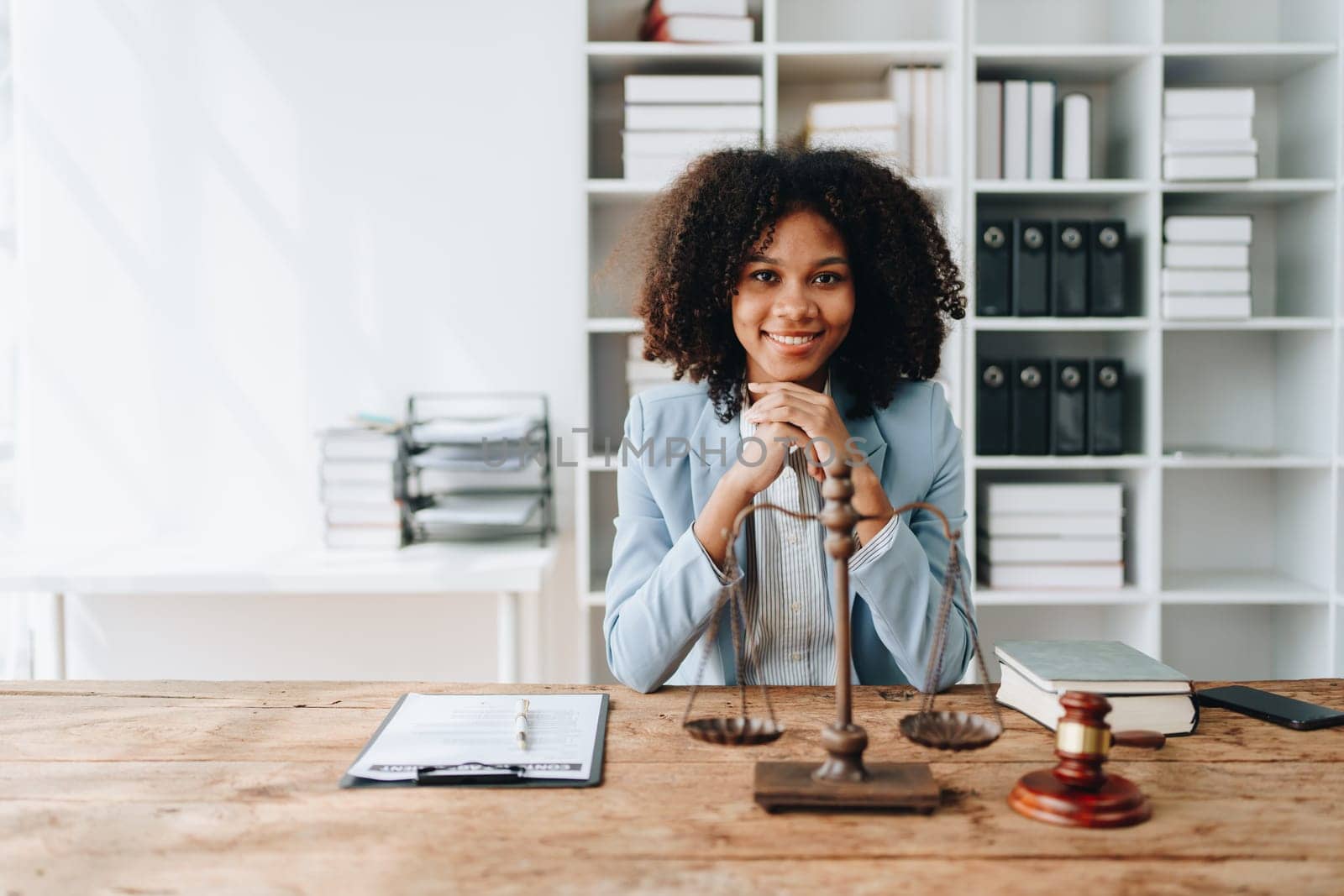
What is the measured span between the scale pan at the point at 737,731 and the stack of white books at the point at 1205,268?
2.04 meters

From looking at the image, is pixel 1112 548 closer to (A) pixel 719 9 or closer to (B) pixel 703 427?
(B) pixel 703 427

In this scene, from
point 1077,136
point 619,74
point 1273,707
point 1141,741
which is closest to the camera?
point 1141,741

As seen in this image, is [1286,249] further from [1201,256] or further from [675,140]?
[675,140]

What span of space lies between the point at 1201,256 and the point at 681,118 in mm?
1340

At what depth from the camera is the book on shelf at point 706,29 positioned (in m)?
2.48

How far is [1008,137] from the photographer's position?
2.60m

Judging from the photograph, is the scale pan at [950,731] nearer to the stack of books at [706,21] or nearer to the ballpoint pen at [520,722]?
the ballpoint pen at [520,722]

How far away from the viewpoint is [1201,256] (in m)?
2.55

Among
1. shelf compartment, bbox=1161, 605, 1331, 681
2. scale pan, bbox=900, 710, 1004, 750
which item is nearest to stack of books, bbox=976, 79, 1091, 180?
shelf compartment, bbox=1161, 605, 1331, 681

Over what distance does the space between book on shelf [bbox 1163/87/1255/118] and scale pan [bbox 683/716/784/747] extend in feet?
7.33

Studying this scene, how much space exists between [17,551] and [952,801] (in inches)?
106

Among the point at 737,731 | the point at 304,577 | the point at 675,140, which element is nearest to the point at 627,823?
the point at 737,731

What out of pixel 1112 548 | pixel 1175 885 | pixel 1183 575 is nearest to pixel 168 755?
pixel 1175 885

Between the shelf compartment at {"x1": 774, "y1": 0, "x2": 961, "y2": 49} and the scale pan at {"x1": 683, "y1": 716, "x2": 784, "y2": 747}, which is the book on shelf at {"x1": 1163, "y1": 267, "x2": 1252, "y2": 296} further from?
the scale pan at {"x1": 683, "y1": 716, "x2": 784, "y2": 747}
